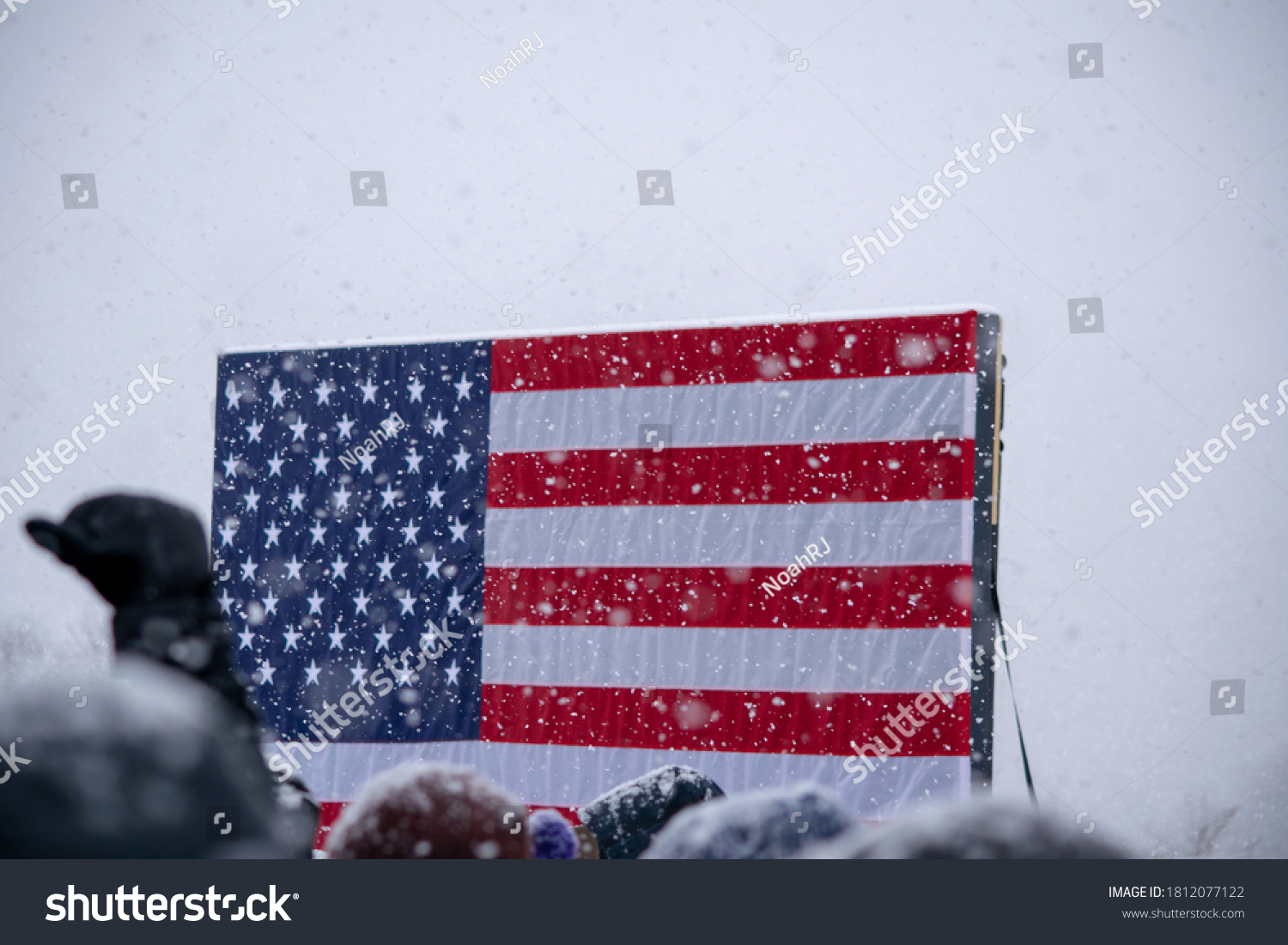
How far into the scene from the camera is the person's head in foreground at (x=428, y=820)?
1.13 feet

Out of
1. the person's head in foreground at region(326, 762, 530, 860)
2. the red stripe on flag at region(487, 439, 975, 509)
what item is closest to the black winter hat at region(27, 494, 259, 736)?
the person's head in foreground at region(326, 762, 530, 860)

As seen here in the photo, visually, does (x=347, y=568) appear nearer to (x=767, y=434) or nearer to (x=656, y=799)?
(x=767, y=434)

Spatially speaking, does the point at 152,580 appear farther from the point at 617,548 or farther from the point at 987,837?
the point at 617,548

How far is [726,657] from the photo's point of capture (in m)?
2.48

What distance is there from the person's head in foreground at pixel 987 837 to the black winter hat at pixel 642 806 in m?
0.46

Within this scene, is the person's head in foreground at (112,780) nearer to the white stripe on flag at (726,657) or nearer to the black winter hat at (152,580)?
the black winter hat at (152,580)

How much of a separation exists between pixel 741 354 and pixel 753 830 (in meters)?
2.32

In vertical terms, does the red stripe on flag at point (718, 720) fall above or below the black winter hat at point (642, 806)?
below

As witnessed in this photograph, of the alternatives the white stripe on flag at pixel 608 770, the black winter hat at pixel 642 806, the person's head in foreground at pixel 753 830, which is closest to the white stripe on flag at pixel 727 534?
the white stripe on flag at pixel 608 770

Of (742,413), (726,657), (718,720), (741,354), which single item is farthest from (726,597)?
(741,354)

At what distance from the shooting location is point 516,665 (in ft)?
8.76

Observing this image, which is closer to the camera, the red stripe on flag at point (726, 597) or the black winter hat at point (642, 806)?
the black winter hat at point (642, 806)

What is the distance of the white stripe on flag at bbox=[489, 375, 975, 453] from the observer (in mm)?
2389

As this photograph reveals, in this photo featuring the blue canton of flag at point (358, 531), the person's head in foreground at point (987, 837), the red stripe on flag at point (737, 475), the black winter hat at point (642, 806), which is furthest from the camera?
the blue canton of flag at point (358, 531)
